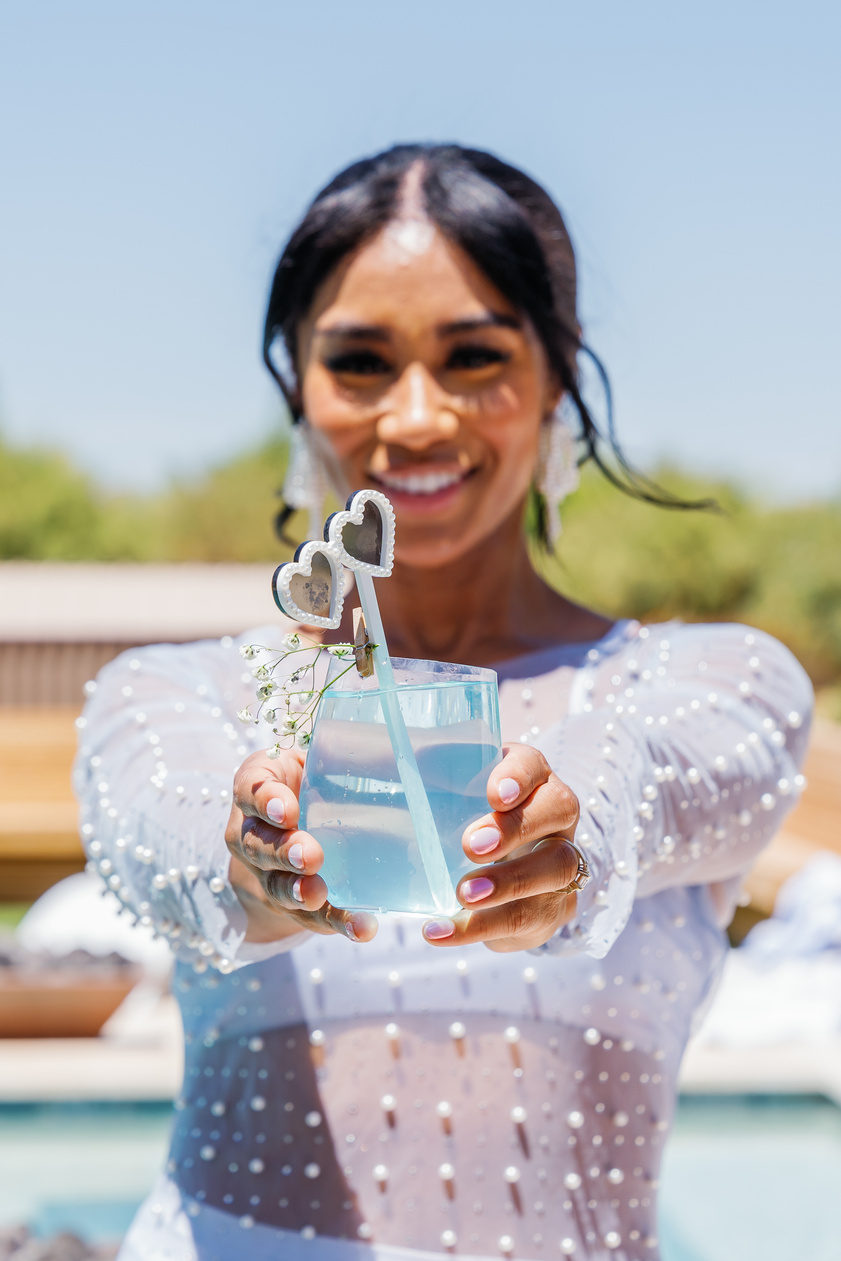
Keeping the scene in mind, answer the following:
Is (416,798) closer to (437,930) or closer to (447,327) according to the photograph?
(437,930)

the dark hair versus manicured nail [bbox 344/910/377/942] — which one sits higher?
the dark hair

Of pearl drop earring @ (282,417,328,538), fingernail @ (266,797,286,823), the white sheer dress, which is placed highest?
fingernail @ (266,797,286,823)

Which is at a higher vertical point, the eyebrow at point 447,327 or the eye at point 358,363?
the eyebrow at point 447,327

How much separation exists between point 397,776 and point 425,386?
66 cm

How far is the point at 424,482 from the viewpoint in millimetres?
1424

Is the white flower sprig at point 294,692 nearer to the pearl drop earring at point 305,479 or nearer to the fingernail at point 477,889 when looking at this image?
the fingernail at point 477,889

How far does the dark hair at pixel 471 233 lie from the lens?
4.85 ft

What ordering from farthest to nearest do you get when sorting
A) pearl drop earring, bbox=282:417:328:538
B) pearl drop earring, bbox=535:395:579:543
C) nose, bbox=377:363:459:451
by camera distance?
pearl drop earring, bbox=282:417:328:538 < pearl drop earring, bbox=535:395:579:543 < nose, bbox=377:363:459:451

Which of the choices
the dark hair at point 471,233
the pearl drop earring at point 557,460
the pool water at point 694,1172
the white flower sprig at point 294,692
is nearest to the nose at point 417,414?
the dark hair at point 471,233

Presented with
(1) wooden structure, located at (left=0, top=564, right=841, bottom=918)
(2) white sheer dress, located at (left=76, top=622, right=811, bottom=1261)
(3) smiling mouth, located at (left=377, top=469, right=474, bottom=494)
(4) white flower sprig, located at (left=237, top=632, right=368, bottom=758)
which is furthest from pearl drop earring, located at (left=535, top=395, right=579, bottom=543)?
(1) wooden structure, located at (left=0, top=564, right=841, bottom=918)

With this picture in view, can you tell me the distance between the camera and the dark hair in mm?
1478

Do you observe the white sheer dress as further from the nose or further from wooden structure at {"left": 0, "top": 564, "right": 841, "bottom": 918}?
wooden structure at {"left": 0, "top": 564, "right": 841, "bottom": 918}

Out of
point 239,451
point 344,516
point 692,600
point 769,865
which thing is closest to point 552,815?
point 344,516

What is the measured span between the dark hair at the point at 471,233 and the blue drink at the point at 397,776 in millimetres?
732
